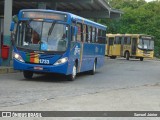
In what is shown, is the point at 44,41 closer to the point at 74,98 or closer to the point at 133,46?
the point at 74,98

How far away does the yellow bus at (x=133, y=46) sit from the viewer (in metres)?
50.7

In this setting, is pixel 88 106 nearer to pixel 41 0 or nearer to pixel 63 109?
pixel 63 109

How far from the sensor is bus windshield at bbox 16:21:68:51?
19.5m

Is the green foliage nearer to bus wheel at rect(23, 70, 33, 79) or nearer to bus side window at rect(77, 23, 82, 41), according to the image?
bus side window at rect(77, 23, 82, 41)

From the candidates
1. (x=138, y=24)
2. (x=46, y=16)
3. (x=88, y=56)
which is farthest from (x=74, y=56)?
(x=138, y=24)

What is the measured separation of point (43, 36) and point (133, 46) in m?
32.2

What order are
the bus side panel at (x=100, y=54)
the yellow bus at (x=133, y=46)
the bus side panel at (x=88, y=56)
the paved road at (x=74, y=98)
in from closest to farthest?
the paved road at (x=74, y=98) → the bus side panel at (x=88, y=56) → the bus side panel at (x=100, y=54) → the yellow bus at (x=133, y=46)

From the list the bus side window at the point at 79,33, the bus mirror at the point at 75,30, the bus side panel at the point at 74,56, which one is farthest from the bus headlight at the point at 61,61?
the bus side window at the point at 79,33

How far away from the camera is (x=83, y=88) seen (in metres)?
17.3

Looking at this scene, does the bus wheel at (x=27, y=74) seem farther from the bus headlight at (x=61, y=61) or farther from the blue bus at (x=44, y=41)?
the bus headlight at (x=61, y=61)

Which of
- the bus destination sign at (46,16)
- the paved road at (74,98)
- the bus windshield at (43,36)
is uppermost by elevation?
the bus destination sign at (46,16)

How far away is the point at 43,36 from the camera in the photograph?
19.6 m

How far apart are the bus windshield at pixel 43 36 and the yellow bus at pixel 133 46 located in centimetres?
3126

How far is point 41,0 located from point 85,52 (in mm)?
10338
